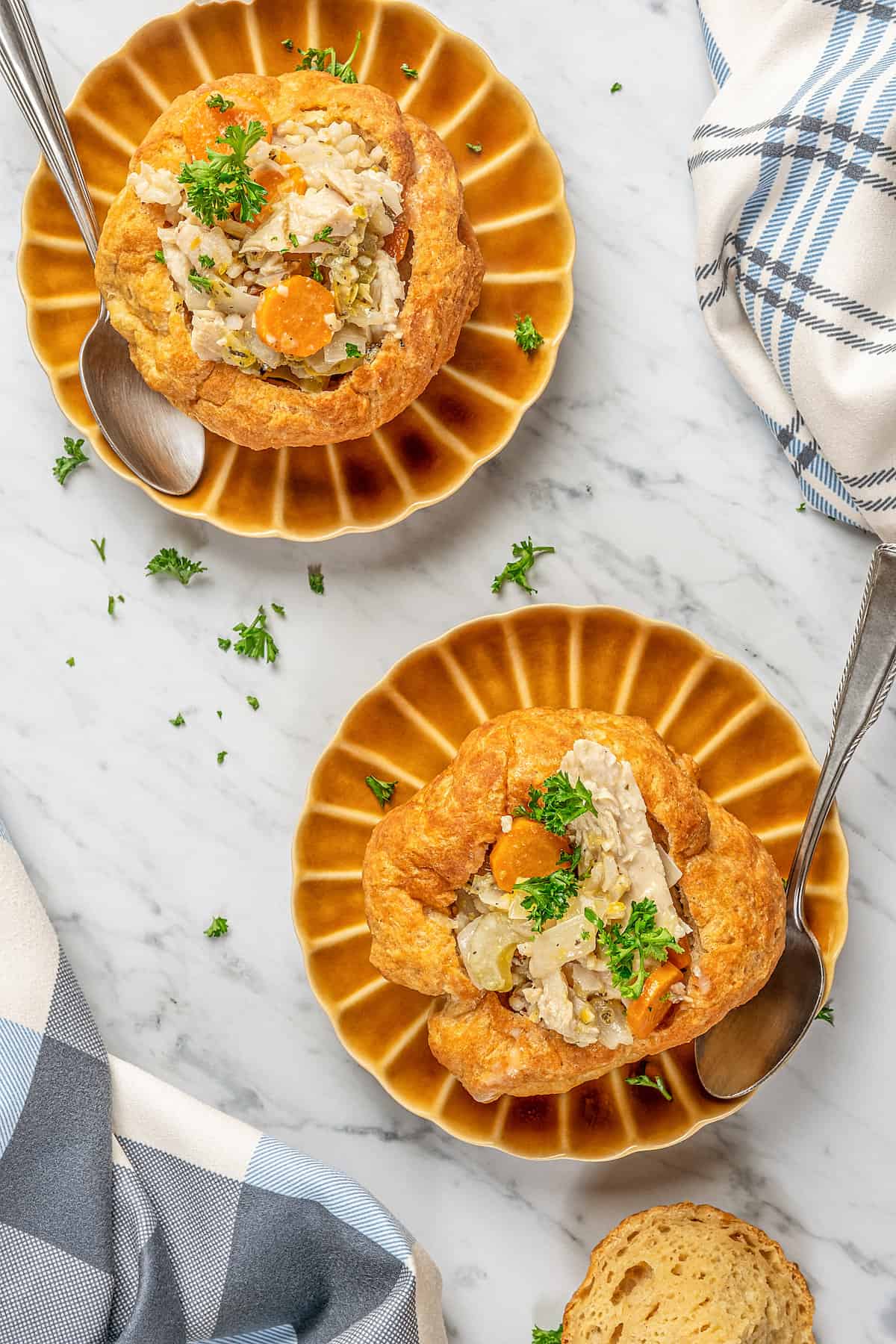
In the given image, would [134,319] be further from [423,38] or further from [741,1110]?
[741,1110]

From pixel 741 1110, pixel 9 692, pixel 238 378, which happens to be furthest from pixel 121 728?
pixel 741 1110

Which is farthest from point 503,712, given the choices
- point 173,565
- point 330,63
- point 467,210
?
point 330,63

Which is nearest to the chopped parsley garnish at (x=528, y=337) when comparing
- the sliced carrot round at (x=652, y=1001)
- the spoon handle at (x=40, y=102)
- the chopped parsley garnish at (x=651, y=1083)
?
the spoon handle at (x=40, y=102)

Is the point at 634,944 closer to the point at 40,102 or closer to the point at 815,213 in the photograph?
the point at 815,213

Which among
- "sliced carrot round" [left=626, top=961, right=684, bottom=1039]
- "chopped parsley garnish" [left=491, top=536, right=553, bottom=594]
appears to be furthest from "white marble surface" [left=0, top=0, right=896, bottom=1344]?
"sliced carrot round" [left=626, top=961, right=684, bottom=1039]

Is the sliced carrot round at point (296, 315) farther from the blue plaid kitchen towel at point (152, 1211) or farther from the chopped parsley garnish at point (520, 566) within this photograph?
the blue plaid kitchen towel at point (152, 1211)

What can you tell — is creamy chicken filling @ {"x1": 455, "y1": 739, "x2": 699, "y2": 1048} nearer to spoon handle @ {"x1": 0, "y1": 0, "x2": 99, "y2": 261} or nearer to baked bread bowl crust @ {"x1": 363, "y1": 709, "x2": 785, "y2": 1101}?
baked bread bowl crust @ {"x1": 363, "y1": 709, "x2": 785, "y2": 1101}
